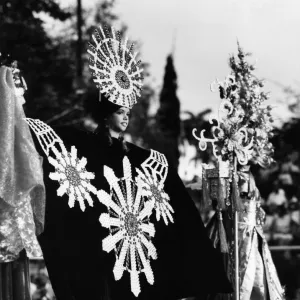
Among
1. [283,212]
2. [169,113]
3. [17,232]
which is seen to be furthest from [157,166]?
[169,113]

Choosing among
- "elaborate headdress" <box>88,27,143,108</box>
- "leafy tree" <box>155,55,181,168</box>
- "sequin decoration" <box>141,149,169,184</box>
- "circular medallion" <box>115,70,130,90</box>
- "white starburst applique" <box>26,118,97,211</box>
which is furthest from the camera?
"leafy tree" <box>155,55,181,168</box>

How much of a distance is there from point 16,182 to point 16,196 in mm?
74

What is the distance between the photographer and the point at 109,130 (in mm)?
5215

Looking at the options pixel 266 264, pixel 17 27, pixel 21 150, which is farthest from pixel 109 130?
pixel 17 27

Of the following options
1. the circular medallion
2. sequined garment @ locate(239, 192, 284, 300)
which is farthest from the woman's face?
sequined garment @ locate(239, 192, 284, 300)

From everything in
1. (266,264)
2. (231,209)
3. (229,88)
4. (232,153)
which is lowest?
(266,264)

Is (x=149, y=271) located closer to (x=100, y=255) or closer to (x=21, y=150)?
(x=100, y=255)

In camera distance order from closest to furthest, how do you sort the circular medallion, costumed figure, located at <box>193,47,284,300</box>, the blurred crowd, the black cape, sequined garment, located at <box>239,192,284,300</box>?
the black cape
the circular medallion
costumed figure, located at <box>193,47,284,300</box>
sequined garment, located at <box>239,192,284,300</box>
the blurred crowd

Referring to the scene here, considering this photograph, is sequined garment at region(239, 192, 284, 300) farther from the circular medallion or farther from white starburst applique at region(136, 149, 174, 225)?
the circular medallion

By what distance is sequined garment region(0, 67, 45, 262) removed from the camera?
387cm

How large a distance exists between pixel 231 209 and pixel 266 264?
0.70 metres

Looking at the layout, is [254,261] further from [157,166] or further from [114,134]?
[114,134]

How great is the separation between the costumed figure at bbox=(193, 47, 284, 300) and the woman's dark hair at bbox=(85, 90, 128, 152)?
1323mm

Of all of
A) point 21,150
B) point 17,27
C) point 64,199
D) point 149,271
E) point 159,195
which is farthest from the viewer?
point 17,27
